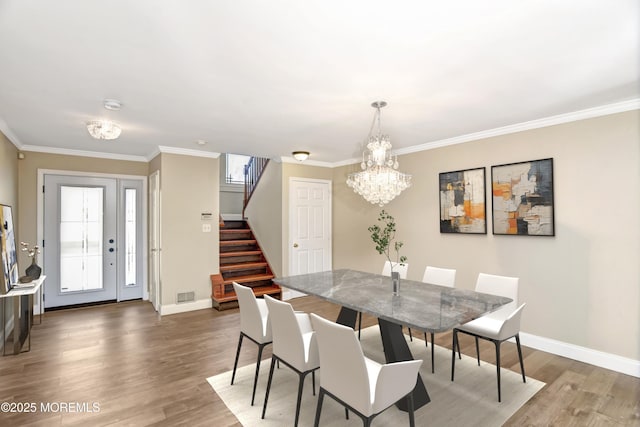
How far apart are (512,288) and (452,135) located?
204 cm

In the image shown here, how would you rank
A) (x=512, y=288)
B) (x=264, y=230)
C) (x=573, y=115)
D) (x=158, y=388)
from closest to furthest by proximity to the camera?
1. (x=158, y=388)
2. (x=512, y=288)
3. (x=573, y=115)
4. (x=264, y=230)

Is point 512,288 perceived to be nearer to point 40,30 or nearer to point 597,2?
point 597,2

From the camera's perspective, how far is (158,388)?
2.62 meters

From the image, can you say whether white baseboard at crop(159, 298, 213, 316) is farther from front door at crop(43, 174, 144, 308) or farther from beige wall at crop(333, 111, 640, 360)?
beige wall at crop(333, 111, 640, 360)

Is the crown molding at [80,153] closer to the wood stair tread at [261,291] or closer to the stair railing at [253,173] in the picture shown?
the stair railing at [253,173]

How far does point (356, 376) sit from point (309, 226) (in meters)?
4.28

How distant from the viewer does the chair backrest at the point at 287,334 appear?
2.05 metres

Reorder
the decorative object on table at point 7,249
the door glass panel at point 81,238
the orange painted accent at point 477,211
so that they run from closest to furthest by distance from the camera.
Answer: the decorative object on table at point 7,249 → the orange painted accent at point 477,211 → the door glass panel at point 81,238

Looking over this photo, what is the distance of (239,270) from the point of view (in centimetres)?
565

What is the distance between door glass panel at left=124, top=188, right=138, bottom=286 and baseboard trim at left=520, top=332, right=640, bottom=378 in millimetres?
5764

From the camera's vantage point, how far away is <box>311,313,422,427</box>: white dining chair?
1589 millimetres

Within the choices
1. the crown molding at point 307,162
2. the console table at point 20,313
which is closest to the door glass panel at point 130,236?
the console table at point 20,313

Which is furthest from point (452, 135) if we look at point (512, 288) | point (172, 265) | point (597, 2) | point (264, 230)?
point (172, 265)

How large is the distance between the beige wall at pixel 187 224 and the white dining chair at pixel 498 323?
3.75 meters
